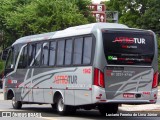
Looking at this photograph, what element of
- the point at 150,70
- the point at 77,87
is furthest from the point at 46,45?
the point at 150,70

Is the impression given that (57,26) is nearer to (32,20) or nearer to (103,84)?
(32,20)

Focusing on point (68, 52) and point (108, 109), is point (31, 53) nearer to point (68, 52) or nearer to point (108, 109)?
point (68, 52)

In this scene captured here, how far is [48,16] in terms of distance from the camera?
5284cm

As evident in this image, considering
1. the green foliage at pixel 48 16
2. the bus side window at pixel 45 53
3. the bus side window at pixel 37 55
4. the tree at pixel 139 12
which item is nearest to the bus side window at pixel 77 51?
the bus side window at pixel 45 53

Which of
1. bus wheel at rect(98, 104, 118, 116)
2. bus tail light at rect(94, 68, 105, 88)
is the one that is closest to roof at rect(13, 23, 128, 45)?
bus tail light at rect(94, 68, 105, 88)

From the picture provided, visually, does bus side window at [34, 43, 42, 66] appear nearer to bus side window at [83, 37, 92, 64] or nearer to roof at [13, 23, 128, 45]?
roof at [13, 23, 128, 45]

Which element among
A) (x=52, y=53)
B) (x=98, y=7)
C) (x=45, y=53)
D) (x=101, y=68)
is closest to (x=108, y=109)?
(x=52, y=53)

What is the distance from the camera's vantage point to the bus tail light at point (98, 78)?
17422 mm

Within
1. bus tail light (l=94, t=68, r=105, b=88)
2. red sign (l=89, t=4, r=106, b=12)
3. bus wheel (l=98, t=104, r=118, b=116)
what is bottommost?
bus wheel (l=98, t=104, r=118, b=116)

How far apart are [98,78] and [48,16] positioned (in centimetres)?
3591

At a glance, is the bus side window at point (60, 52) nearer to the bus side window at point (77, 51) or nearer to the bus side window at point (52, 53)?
the bus side window at point (52, 53)

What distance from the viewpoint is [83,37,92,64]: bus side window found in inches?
708

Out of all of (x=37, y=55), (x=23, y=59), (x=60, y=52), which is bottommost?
(x=23, y=59)

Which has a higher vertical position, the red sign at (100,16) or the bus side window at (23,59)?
the red sign at (100,16)
